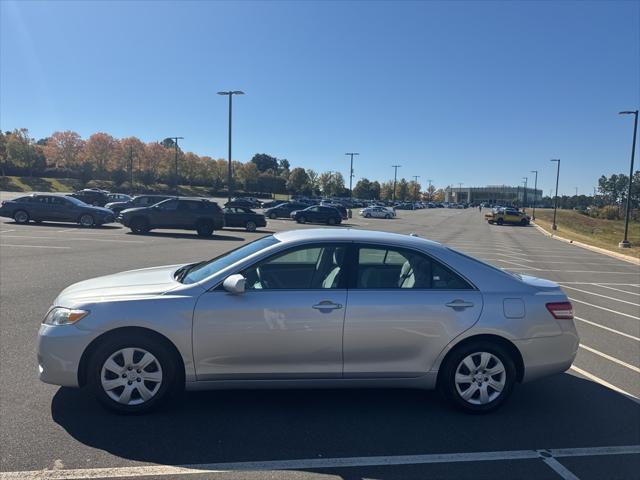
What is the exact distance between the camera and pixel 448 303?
4.07 m

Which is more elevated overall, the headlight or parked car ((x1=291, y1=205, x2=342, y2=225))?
the headlight

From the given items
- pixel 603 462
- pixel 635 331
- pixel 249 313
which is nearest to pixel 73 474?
pixel 249 313

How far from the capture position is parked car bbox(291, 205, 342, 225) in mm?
36781

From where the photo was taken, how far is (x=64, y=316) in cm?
386

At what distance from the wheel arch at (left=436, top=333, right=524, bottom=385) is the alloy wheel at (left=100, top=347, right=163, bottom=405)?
2.37 m

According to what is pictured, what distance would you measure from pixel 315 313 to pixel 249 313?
0.53 meters

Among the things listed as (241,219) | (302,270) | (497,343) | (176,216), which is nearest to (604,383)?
(497,343)

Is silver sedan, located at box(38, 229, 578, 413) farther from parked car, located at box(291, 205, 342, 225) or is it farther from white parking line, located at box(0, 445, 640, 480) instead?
parked car, located at box(291, 205, 342, 225)

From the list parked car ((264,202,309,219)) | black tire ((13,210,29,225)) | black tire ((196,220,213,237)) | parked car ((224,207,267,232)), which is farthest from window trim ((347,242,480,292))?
parked car ((264,202,309,219))

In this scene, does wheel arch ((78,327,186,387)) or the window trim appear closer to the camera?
wheel arch ((78,327,186,387))

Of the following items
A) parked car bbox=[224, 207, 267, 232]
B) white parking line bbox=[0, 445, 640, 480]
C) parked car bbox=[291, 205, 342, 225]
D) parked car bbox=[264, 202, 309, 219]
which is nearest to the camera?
white parking line bbox=[0, 445, 640, 480]

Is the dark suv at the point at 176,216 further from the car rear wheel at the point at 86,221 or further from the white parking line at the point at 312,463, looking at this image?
the white parking line at the point at 312,463

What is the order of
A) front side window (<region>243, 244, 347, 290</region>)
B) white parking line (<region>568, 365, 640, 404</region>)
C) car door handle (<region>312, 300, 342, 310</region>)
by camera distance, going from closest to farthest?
car door handle (<region>312, 300, 342, 310</region>)
front side window (<region>243, 244, 347, 290</region>)
white parking line (<region>568, 365, 640, 404</region>)

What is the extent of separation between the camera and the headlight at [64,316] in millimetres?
3822
